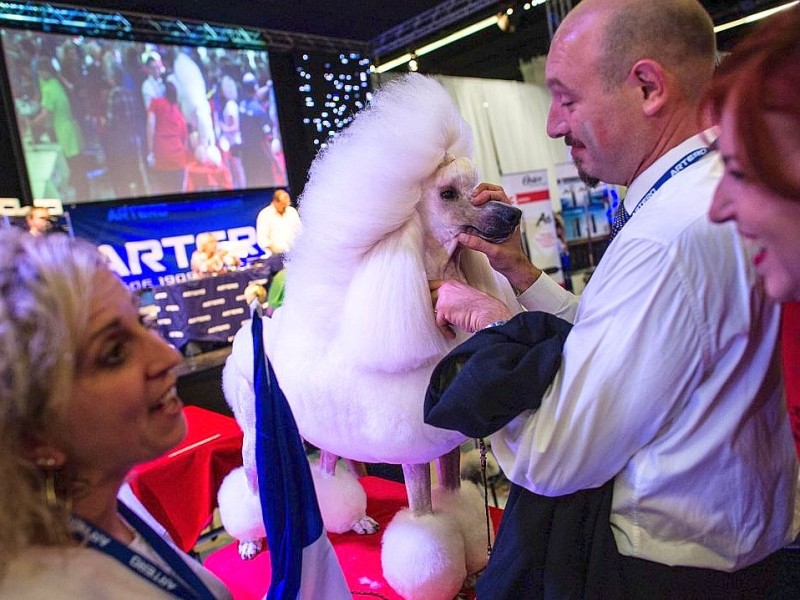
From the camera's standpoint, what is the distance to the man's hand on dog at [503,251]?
3.23ft

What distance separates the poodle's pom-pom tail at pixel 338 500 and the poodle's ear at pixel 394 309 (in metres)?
0.53

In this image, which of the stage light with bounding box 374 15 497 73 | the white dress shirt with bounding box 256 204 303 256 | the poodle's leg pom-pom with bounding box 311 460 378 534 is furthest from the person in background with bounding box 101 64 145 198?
the poodle's leg pom-pom with bounding box 311 460 378 534

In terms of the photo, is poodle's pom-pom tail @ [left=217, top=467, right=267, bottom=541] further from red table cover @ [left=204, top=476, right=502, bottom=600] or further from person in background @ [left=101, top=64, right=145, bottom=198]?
person in background @ [left=101, top=64, right=145, bottom=198]

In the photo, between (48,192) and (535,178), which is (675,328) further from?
(535,178)

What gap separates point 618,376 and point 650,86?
1.27 ft

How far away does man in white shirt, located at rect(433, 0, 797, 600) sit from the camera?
668mm

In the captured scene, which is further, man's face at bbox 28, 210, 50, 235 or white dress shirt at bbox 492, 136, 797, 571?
man's face at bbox 28, 210, 50, 235

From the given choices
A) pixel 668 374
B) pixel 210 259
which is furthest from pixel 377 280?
pixel 210 259

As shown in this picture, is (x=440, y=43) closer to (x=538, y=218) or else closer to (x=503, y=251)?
(x=538, y=218)

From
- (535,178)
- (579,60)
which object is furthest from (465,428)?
(535,178)

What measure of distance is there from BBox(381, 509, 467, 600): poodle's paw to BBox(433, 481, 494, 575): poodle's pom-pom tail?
4 cm

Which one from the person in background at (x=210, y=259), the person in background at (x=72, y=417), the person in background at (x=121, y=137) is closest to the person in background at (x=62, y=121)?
the person in background at (x=121, y=137)

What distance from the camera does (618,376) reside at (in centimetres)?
68

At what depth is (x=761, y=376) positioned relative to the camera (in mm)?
705
